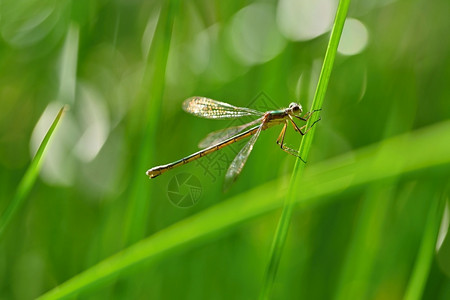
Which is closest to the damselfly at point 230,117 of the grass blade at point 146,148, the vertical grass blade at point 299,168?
the grass blade at point 146,148

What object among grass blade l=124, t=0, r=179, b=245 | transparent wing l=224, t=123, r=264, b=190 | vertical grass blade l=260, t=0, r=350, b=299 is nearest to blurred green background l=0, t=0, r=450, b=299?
grass blade l=124, t=0, r=179, b=245

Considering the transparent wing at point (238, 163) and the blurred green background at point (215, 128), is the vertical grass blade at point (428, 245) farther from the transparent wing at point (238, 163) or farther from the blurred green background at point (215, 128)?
the transparent wing at point (238, 163)

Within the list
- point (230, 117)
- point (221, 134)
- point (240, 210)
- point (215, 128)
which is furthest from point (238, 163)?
point (215, 128)

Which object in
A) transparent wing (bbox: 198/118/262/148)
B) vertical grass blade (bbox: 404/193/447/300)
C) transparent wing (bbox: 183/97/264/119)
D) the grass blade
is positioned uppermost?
transparent wing (bbox: 183/97/264/119)

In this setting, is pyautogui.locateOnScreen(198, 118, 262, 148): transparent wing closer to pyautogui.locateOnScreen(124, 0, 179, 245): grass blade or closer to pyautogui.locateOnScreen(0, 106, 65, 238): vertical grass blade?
pyautogui.locateOnScreen(124, 0, 179, 245): grass blade

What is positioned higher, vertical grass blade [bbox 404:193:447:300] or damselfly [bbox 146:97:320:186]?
damselfly [bbox 146:97:320:186]
